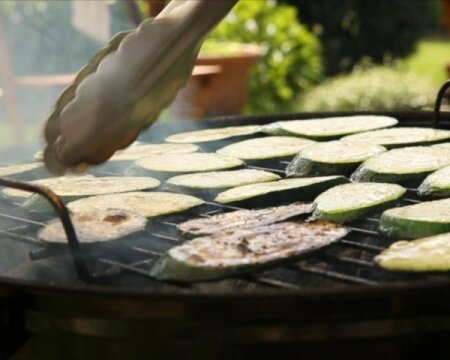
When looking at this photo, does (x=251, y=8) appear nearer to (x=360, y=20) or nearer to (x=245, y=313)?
(x=360, y=20)

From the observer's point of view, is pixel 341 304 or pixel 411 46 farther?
pixel 411 46

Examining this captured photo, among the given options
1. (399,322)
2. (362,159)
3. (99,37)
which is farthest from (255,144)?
(99,37)

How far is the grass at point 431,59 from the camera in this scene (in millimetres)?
12130

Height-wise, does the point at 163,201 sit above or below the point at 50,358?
above

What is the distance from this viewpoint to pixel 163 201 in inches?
76.2

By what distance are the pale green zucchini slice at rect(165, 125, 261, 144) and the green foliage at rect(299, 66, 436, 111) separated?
451cm

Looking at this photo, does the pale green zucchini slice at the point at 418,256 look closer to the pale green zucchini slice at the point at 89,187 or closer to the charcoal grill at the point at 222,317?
the charcoal grill at the point at 222,317

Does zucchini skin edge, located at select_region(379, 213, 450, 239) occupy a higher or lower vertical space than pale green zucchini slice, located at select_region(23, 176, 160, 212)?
lower

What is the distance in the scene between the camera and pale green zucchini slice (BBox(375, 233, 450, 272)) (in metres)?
1.44

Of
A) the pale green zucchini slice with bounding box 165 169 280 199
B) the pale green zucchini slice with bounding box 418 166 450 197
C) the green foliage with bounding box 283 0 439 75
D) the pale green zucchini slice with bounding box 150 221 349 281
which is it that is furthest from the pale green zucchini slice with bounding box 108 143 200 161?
the green foliage with bounding box 283 0 439 75

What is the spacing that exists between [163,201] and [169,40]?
2.05 feet

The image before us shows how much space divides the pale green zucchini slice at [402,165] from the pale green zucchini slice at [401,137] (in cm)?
13

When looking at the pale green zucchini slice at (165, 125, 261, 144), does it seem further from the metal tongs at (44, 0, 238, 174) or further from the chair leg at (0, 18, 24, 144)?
the chair leg at (0, 18, 24, 144)

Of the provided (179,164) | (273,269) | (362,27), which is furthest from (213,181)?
(362,27)
